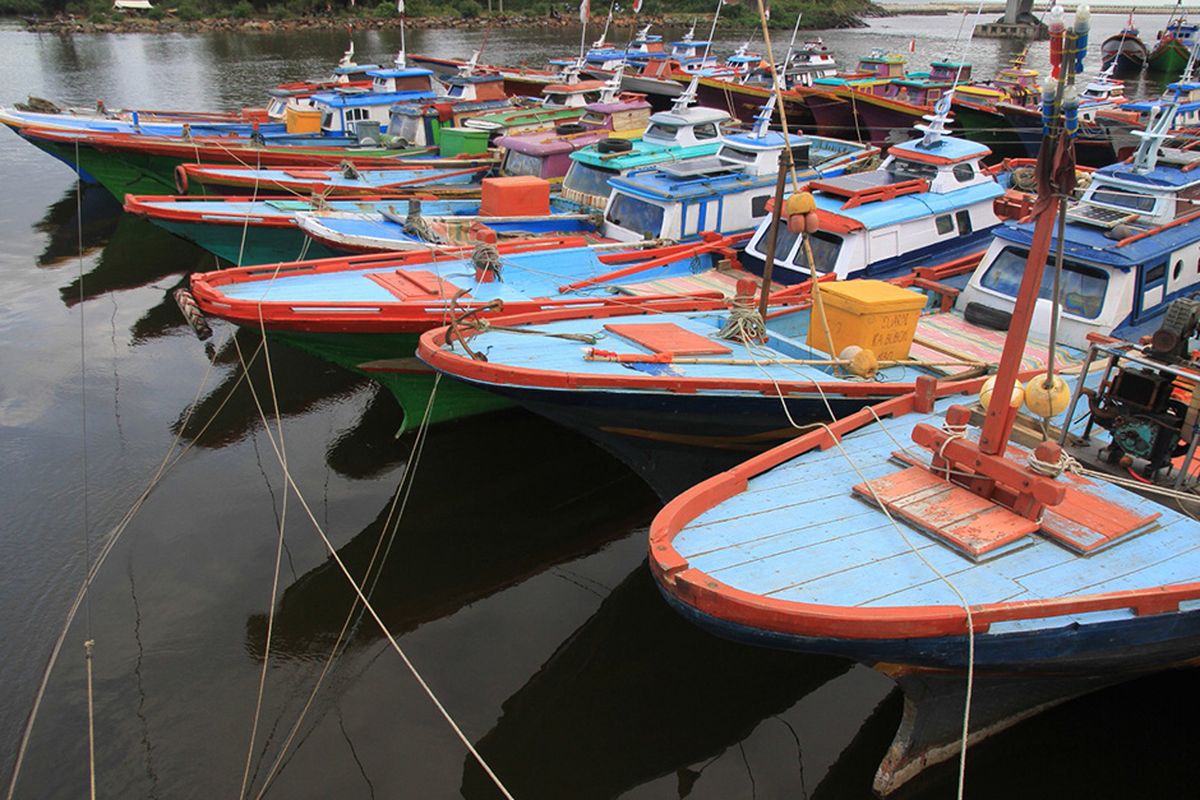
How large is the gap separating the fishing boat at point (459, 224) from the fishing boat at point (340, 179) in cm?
209

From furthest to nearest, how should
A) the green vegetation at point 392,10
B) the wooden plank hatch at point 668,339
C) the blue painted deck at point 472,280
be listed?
the green vegetation at point 392,10
the blue painted deck at point 472,280
the wooden plank hatch at point 668,339

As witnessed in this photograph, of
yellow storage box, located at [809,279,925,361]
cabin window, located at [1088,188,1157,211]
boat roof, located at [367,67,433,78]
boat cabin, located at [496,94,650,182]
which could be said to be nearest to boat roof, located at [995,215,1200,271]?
cabin window, located at [1088,188,1157,211]

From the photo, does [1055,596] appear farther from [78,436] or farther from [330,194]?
[330,194]

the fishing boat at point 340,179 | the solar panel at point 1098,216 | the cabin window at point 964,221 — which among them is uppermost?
the solar panel at point 1098,216

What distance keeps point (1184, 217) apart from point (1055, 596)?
741cm

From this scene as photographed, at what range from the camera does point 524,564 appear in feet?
31.3

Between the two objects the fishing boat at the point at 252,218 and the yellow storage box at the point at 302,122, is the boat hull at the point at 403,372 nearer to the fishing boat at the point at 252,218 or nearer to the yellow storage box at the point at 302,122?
the fishing boat at the point at 252,218

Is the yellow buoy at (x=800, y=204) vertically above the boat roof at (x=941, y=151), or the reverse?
the boat roof at (x=941, y=151)

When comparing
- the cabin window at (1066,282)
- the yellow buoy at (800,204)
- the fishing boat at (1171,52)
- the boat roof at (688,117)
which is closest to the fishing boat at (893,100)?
the boat roof at (688,117)

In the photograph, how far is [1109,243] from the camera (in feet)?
33.2

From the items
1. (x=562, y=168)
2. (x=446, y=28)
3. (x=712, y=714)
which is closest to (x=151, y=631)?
(x=712, y=714)

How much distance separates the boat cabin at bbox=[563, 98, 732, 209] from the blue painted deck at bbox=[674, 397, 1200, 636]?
9157 millimetres

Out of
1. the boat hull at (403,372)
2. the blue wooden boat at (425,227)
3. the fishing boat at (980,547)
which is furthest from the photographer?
the blue wooden boat at (425,227)

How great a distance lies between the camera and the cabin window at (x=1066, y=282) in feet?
32.7
